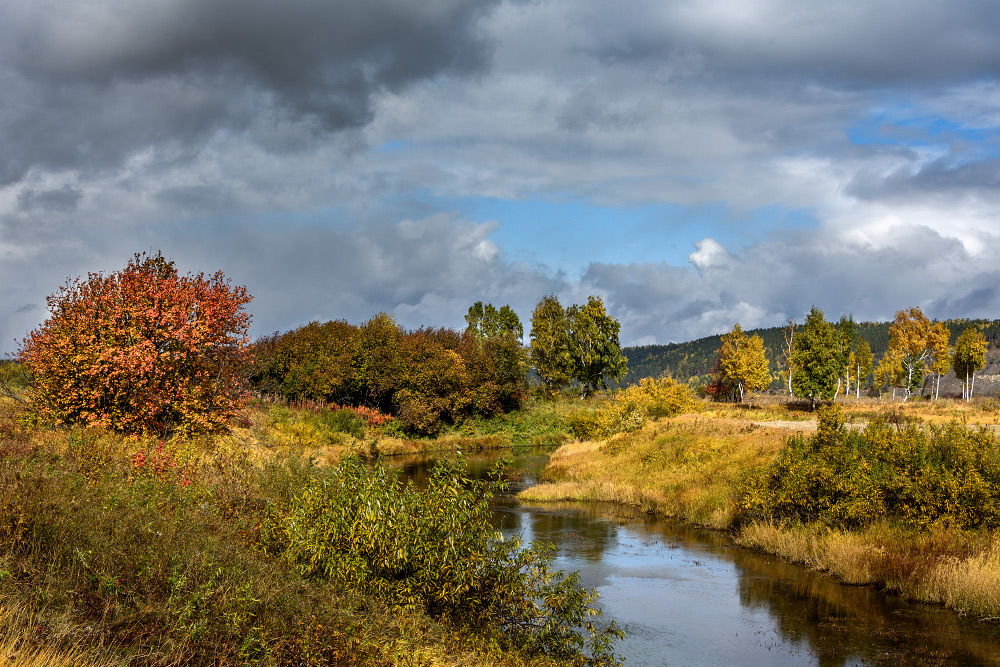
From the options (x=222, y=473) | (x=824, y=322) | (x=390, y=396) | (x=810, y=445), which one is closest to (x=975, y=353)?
(x=824, y=322)

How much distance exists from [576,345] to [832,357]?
1047 inches

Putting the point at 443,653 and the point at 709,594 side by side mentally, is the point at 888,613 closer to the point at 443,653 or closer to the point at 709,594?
the point at 709,594

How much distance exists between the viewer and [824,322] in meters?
65.9

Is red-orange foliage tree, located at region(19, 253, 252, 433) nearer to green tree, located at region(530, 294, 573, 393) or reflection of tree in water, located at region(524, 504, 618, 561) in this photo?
reflection of tree in water, located at region(524, 504, 618, 561)

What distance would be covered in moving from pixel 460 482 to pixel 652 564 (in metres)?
11.6

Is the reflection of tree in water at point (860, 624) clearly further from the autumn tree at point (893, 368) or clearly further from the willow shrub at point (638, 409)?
the autumn tree at point (893, 368)

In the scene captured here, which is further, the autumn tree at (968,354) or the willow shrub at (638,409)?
the autumn tree at (968,354)

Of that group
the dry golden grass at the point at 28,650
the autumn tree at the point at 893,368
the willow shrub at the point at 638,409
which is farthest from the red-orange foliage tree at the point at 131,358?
the autumn tree at the point at 893,368

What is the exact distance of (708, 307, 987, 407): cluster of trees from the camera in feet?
208

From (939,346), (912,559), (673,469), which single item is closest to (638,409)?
(673,469)

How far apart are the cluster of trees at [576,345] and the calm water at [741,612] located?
54800 millimetres

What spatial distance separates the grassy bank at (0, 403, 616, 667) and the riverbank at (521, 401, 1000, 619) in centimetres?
1010

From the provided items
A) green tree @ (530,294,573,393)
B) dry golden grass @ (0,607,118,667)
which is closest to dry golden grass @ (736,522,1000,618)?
dry golden grass @ (0,607,118,667)

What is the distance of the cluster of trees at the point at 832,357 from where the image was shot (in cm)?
6325
